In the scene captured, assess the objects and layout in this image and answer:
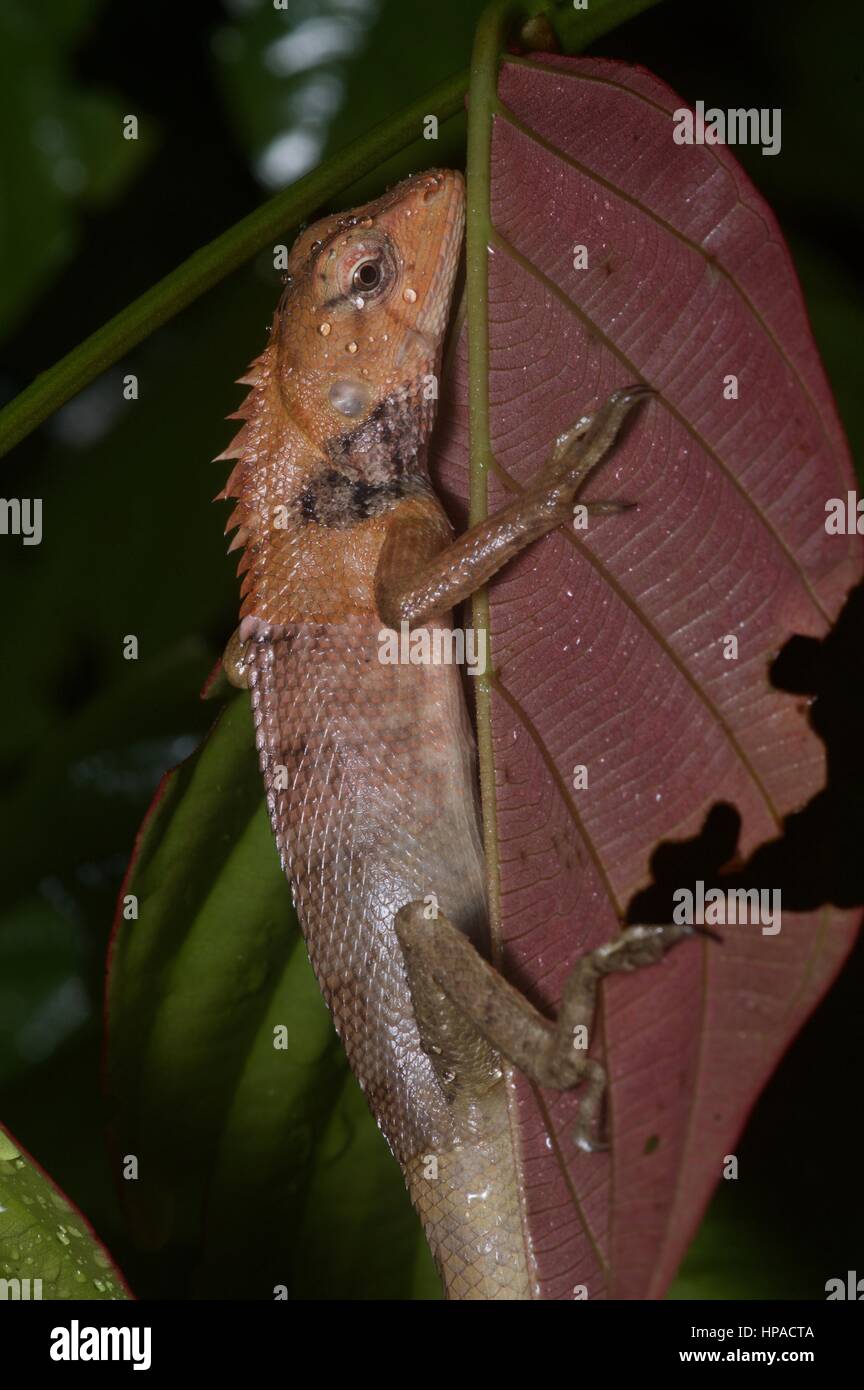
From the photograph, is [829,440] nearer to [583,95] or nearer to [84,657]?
[583,95]

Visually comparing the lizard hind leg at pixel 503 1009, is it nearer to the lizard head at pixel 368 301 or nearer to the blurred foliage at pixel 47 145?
the lizard head at pixel 368 301

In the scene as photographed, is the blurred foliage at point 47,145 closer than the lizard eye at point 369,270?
No

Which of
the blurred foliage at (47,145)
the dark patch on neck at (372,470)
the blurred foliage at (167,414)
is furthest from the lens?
the blurred foliage at (47,145)

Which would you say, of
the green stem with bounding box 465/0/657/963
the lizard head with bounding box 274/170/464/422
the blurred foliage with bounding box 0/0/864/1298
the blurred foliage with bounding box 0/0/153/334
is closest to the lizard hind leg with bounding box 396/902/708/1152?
the green stem with bounding box 465/0/657/963

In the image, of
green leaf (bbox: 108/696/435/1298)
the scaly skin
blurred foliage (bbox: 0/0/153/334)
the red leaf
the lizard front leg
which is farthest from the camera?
blurred foliage (bbox: 0/0/153/334)

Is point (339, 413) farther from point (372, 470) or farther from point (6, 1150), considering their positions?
point (6, 1150)

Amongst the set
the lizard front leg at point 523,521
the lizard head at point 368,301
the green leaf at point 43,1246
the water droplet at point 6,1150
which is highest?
the lizard head at point 368,301

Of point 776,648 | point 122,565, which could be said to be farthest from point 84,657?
point 776,648

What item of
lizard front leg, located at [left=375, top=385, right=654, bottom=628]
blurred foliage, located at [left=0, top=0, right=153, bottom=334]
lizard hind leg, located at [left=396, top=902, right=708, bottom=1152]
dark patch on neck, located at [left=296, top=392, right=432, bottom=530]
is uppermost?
blurred foliage, located at [left=0, top=0, right=153, bottom=334]

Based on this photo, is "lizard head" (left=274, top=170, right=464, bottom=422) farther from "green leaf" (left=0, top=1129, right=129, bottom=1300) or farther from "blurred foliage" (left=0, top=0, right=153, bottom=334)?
"green leaf" (left=0, top=1129, right=129, bottom=1300)

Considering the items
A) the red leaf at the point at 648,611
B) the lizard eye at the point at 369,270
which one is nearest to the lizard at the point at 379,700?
the lizard eye at the point at 369,270

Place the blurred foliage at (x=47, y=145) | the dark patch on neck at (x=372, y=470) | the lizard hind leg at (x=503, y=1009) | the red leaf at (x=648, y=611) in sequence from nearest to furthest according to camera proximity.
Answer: the red leaf at (x=648, y=611) < the lizard hind leg at (x=503, y=1009) < the dark patch on neck at (x=372, y=470) < the blurred foliage at (x=47, y=145)
